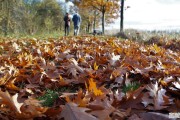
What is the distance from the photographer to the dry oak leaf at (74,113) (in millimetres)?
1452

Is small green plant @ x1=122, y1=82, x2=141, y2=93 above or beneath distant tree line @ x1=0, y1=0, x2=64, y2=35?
beneath

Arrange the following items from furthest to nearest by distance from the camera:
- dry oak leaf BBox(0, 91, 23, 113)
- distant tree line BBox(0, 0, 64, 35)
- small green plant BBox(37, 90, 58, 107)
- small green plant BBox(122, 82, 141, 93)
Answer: distant tree line BBox(0, 0, 64, 35), small green plant BBox(122, 82, 141, 93), small green plant BBox(37, 90, 58, 107), dry oak leaf BBox(0, 91, 23, 113)

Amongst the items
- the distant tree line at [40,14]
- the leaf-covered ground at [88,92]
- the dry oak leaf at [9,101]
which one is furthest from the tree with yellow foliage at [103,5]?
the dry oak leaf at [9,101]

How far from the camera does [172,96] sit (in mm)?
2111

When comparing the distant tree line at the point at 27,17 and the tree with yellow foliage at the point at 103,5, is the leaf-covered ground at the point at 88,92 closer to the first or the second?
the distant tree line at the point at 27,17

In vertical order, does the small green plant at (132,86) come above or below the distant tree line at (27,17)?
below

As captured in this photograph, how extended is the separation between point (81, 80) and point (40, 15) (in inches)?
1520

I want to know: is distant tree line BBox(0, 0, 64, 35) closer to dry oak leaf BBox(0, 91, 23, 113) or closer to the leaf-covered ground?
the leaf-covered ground

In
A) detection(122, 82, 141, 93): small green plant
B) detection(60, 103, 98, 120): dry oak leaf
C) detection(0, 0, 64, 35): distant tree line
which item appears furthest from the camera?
detection(0, 0, 64, 35): distant tree line

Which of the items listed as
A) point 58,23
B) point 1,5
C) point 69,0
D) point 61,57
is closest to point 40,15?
point 58,23

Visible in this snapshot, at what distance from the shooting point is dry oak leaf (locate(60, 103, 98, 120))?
4.76ft

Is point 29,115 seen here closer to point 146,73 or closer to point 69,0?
point 146,73

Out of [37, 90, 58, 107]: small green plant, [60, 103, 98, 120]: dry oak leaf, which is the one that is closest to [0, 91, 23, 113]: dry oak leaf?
[60, 103, 98, 120]: dry oak leaf

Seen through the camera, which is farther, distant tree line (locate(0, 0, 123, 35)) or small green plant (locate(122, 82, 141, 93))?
distant tree line (locate(0, 0, 123, 35))
